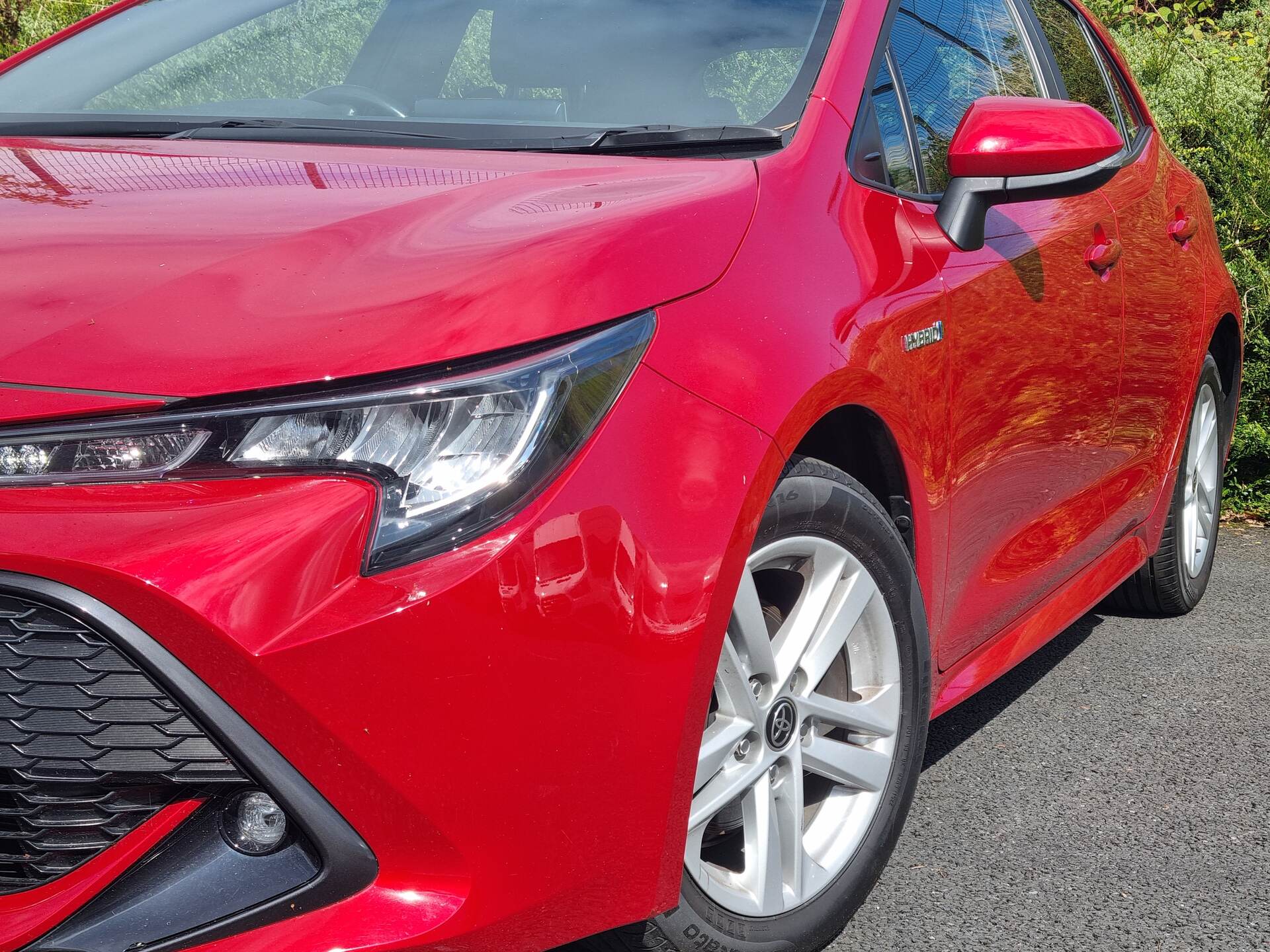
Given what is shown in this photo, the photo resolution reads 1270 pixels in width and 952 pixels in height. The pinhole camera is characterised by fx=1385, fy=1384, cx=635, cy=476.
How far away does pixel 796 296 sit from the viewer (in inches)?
74.3

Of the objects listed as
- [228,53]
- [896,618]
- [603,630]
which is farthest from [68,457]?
[228,53]

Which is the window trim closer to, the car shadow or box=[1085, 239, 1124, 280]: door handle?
box=[1085, 239, 1124, 280]: door handle

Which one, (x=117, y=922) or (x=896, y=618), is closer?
(x=117, y=922)

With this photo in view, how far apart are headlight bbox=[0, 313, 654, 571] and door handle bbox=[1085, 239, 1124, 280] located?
5.56 ft

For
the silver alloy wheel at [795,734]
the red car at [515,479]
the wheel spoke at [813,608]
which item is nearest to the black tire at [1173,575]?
the red car at [515,479]

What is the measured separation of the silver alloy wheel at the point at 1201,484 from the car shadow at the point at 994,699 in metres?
0.37

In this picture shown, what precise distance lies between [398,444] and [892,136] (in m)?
1.31

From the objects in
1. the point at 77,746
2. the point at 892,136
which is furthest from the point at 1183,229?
the point at 77,746

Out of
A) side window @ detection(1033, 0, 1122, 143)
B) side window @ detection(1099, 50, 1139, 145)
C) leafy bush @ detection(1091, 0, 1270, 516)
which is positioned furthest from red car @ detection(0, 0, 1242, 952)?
leafy bush @ detection(1091, 0, 1270, 516)

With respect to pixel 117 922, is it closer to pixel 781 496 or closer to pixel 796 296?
pixel 781 496

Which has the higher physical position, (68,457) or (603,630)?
(68,457)

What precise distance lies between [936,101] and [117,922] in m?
2.04

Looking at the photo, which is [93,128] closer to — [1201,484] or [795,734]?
[795,734]

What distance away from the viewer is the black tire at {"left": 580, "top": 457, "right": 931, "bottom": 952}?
180cm
